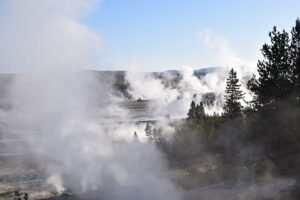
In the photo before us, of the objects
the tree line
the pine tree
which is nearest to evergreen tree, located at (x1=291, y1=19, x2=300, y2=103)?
the tree line

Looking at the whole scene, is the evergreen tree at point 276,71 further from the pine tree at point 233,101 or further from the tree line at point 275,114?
the pine tree at point 233,101

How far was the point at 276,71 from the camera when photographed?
20625 mm

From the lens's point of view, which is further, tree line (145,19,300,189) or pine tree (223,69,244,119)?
pine tree (223,69,244,119)

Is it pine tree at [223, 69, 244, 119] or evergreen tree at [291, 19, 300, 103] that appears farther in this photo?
pine tree at [223, 69, 244, 119]

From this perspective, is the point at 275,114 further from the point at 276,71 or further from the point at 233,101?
the point at 233,101

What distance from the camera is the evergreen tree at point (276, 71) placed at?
20312mm

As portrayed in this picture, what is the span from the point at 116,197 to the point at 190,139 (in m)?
14.8

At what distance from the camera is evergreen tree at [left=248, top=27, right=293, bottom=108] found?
20.3 metres

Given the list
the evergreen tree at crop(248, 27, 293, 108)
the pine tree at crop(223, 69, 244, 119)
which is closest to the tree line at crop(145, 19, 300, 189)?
the evergreen tree at crop(248, 27, 293, 108)

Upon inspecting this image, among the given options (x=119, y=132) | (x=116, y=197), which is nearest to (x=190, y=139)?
(x=116, y=197)

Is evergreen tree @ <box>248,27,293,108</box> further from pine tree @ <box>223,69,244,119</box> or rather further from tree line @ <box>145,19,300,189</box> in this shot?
pine tree @ <box>223,69,244,119</box>

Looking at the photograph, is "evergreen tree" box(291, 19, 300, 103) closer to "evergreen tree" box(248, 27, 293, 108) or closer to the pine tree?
Answer: "evergreen tree" box(248, 27, 293, 108)

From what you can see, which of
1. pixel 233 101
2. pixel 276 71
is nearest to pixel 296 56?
pixel 276 71

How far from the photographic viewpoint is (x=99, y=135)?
39.9m
